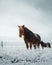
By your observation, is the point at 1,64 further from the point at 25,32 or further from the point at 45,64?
the point at 25,32

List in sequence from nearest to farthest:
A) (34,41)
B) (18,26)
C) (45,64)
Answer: (45,64) < (18,26) < (34,41)

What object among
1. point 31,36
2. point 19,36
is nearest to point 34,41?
point 31,36

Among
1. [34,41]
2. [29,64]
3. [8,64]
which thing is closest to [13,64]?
[8,64]

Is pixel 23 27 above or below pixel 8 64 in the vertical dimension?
above

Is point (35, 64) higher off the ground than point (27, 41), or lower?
lower

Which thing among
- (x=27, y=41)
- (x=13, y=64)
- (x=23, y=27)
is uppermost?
(x=23, y=27)

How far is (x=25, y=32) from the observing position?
1684 centimetres

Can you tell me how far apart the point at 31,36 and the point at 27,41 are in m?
0.81

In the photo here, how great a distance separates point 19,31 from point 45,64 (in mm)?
9413

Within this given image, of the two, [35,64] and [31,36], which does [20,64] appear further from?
[31,36]

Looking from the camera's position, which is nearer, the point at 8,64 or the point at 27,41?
the point at 8,64

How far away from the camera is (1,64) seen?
7.79 metres

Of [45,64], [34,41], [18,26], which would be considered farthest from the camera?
[34,41]

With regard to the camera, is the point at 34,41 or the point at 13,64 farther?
the point at 34,41
